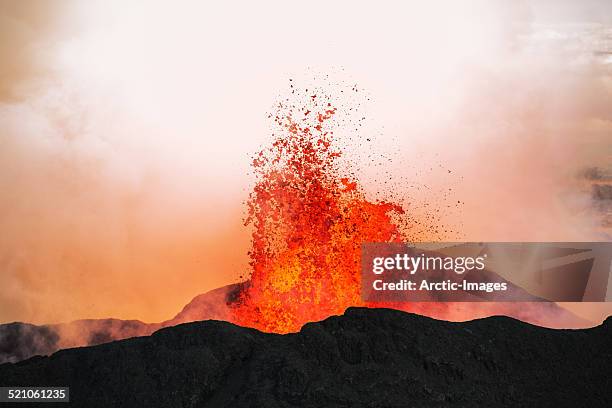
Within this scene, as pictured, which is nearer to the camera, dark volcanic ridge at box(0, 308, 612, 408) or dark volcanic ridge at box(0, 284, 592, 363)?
dark volcanic ridge at box(0, 308, 612, 408)

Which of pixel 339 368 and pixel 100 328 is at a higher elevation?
pixel 100 328

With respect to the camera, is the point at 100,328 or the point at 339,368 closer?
the point at 339,368

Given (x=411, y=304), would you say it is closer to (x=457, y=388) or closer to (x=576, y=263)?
(x=576, y=263)

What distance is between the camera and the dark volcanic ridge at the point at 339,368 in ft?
58.2

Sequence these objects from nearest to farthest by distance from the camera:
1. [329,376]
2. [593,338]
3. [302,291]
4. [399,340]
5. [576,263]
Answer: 1. [329,376]
2. [399,340]
3. [593,338]
4. [302,291]
5. [576,263]

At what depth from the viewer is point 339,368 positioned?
18.2 metres

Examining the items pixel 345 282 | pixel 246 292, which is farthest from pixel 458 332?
pixel 246 292

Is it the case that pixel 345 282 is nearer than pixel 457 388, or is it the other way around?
pixel 457 388

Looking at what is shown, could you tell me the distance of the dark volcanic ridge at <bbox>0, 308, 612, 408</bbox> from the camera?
58.2 ft

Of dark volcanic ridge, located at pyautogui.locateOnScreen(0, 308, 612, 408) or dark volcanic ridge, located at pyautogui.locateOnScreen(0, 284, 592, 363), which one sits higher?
dark volcanic ridge, located at pyautogui.locateOnScreen(0, 284, 592, 363)

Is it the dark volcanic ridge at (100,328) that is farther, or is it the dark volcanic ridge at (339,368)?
the dark volcanic ridge at (100,328)

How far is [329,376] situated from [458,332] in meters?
4.46

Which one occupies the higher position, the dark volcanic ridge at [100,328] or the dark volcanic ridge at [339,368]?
the dark volcanic ridge at [100,328]

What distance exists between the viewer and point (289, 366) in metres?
18.0
